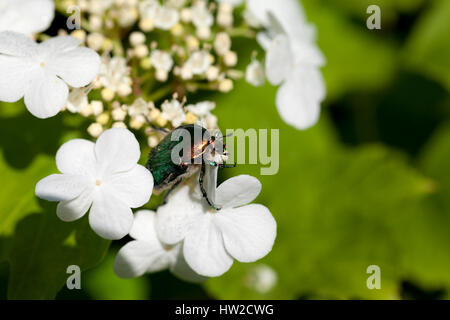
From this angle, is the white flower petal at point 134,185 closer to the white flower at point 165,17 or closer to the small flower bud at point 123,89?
the small flower bud at point 123,89

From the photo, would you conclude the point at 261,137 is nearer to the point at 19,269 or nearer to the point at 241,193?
the point at 241,193

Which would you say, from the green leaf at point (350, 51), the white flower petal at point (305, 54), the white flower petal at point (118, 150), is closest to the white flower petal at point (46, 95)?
the white flower petal at point (118, 150)

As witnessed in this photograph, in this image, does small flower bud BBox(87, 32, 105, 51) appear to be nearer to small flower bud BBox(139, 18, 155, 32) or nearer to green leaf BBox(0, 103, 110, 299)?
small flower bud BBox(139, 18, 155, 32)

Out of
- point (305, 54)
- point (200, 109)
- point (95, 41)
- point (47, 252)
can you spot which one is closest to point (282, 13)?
point (305, 54)

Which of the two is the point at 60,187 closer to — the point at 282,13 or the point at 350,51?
the point at 282,13

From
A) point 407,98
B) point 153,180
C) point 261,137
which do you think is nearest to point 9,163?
point 153,180
